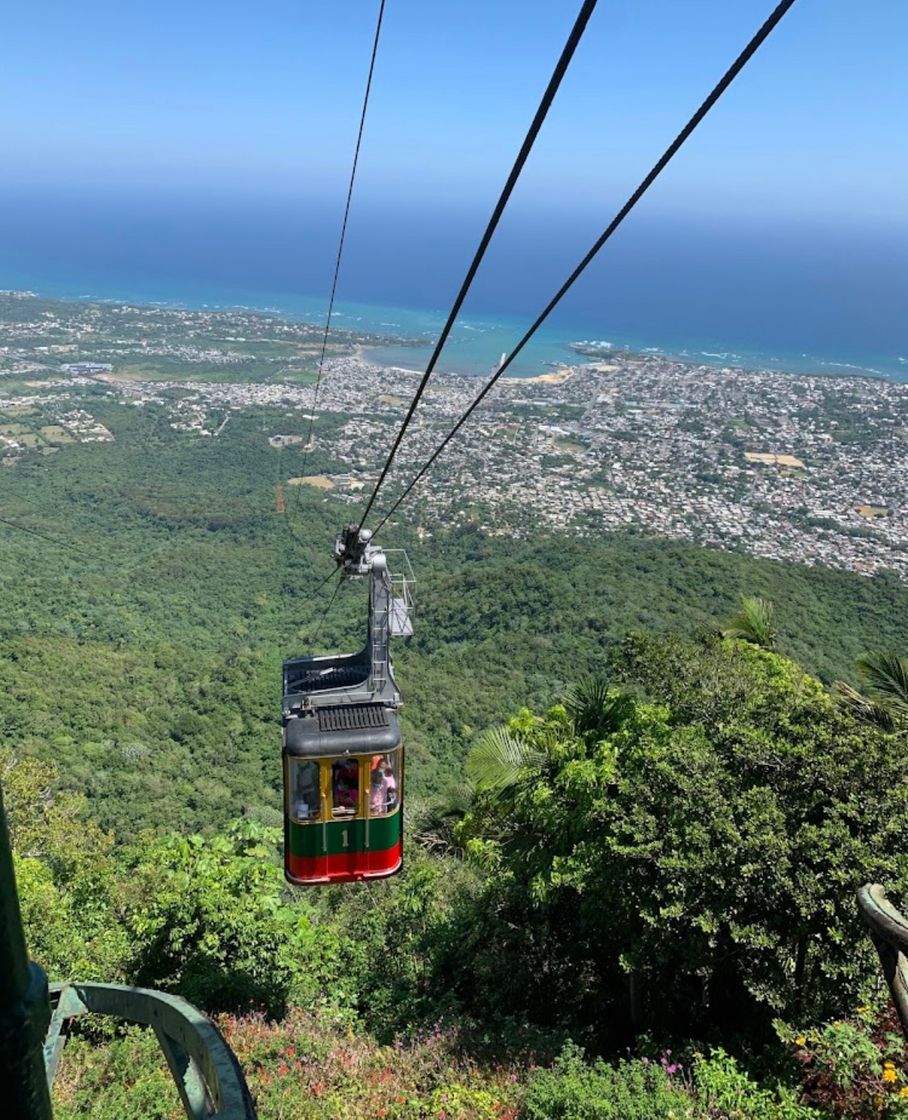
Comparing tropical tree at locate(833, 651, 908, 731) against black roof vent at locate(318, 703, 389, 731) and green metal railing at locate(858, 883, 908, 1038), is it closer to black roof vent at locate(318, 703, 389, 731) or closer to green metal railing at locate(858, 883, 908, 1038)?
green metal railing at locate(858, 883, 908, 1038)

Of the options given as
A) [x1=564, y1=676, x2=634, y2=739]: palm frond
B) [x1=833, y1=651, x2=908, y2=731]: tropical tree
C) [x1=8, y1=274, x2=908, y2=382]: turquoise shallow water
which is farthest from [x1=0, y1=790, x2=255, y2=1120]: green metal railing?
[x1=8, y1=274, x2=908, y2=382]: turquoise shallow water

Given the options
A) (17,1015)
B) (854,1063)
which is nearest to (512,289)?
(854,1063)

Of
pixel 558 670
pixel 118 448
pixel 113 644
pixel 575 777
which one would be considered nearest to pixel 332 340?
pixel 118 448

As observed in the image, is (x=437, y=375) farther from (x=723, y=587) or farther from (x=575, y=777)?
(x=575, y=777)

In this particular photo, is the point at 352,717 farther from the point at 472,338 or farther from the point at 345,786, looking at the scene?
the point at 472,338

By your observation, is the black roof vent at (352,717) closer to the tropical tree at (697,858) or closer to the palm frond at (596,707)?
the tropical tree at (697,858)

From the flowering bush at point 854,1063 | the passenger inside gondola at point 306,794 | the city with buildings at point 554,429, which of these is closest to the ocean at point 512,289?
the city with buildings at point 554,429
